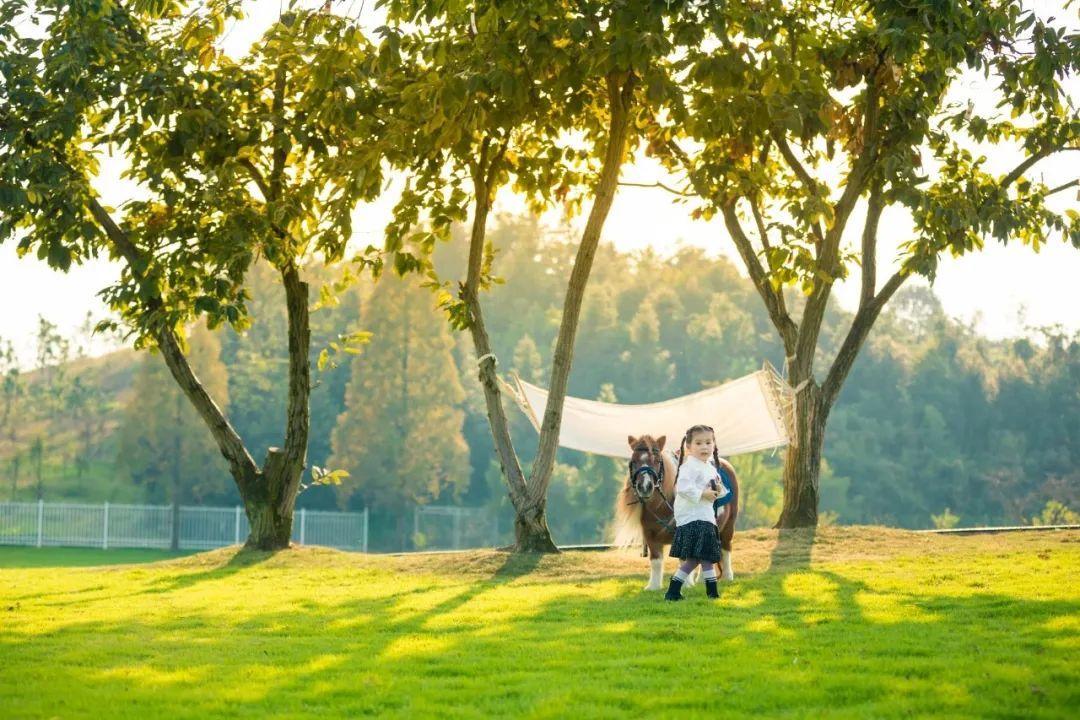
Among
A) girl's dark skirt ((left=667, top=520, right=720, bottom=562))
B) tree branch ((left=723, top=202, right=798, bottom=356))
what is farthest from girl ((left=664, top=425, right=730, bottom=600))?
tree branch ((left=723, top=202, right=798, bottom=356))

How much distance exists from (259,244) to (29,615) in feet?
11.2

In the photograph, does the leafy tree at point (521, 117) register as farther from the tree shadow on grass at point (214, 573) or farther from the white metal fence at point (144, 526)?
the white metal fence at point (144, 526)

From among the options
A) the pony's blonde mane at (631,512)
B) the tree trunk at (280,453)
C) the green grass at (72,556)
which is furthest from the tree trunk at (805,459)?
the green grass at (72,556)

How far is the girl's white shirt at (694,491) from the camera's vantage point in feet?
24.8

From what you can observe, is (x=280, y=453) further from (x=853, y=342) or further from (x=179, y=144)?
(x=853, y=342)

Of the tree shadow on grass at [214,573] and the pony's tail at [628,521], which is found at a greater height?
the pony's tail at [628,521]

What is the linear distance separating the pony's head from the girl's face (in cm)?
50

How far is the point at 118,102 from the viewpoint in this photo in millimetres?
10688

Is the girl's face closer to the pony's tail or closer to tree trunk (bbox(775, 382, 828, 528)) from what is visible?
the pony's tail

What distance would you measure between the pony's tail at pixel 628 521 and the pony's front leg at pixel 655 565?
0.14 meters

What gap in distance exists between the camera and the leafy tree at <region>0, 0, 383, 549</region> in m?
9.94

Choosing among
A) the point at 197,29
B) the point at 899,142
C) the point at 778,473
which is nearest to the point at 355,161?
the point at 197,29

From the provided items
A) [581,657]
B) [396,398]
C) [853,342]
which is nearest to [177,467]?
[396,398]

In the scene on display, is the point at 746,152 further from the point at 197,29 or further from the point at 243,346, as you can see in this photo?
the point at 243,346
